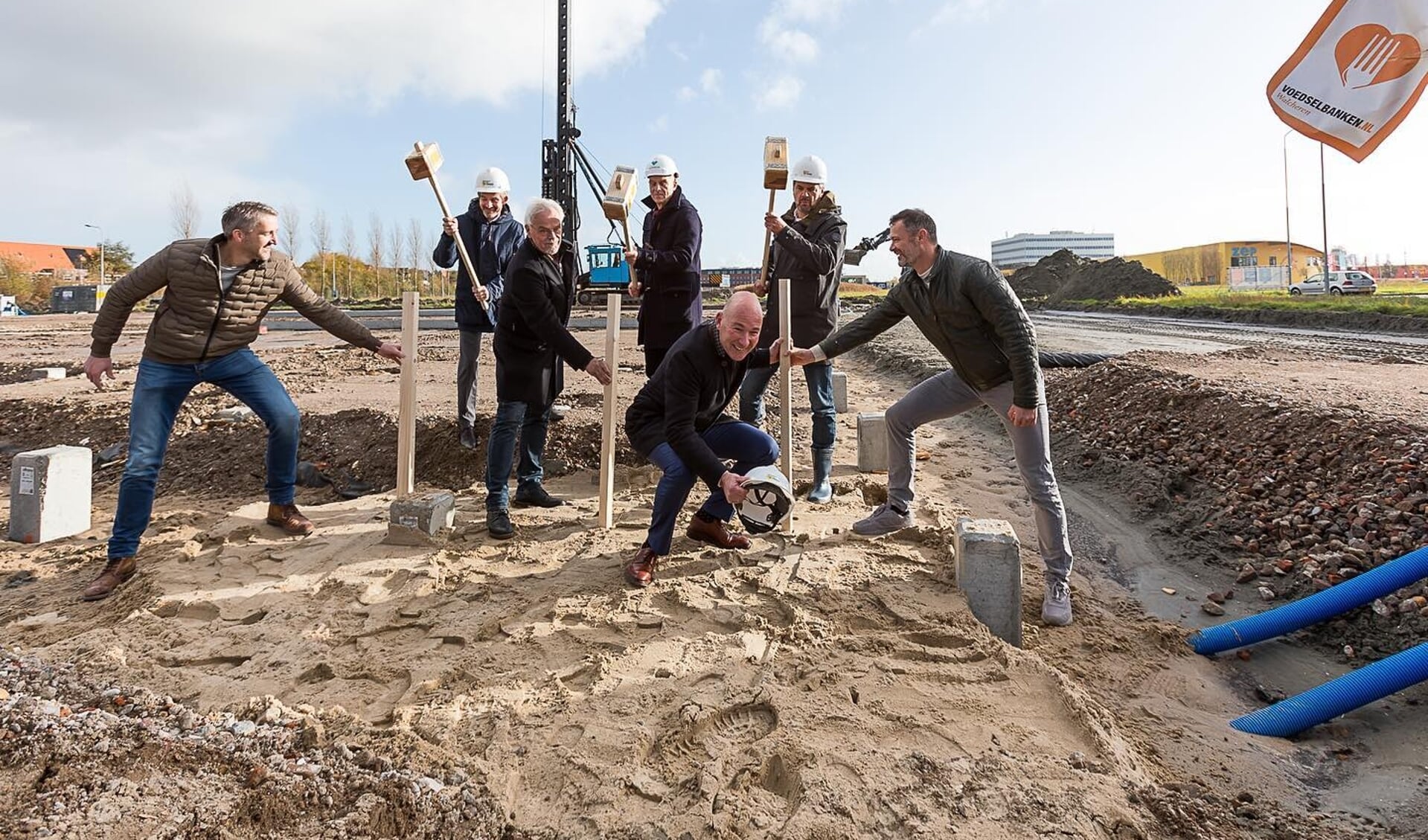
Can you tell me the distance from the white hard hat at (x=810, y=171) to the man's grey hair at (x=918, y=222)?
130 cm

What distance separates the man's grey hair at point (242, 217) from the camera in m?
4.15

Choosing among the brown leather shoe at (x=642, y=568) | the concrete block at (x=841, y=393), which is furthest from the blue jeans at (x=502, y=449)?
the concrete block at (x=841, y=393)

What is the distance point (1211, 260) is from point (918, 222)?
64.5m

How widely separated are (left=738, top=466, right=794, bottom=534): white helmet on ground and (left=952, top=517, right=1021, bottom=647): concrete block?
0.90 m

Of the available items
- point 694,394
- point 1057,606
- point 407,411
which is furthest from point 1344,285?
point 407,411

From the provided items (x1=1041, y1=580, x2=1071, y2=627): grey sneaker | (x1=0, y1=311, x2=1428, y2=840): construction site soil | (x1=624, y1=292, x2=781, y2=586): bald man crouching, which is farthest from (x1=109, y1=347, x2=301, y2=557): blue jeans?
(x1=1041, y1=580, x2=1071, y2=627): grey sneaker

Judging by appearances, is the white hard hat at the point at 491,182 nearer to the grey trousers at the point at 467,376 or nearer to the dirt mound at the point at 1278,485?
the grey trousers at the point at 467,376

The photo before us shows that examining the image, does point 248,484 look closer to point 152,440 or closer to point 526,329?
point 152,440

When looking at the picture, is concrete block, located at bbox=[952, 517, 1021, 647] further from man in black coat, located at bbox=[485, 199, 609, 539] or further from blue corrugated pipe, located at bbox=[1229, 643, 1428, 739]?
man in black coat, located at bbox=[485, 199, 609, 539]

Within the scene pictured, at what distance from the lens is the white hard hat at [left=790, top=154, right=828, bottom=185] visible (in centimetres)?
511

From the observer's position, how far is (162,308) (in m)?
4.14

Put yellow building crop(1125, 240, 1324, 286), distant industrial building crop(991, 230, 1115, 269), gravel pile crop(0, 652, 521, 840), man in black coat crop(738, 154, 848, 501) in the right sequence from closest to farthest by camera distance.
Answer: gravel pile crop(0, 652, 521, 840) < man in black coat crop(738, 154, 848, 501) < yellow building crop(1125, 240, 1324, 286) < distant industrial building crop(991, 230, 1115, 269)

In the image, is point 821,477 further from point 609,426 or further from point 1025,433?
point 1025,433

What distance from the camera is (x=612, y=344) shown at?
4859 mm
